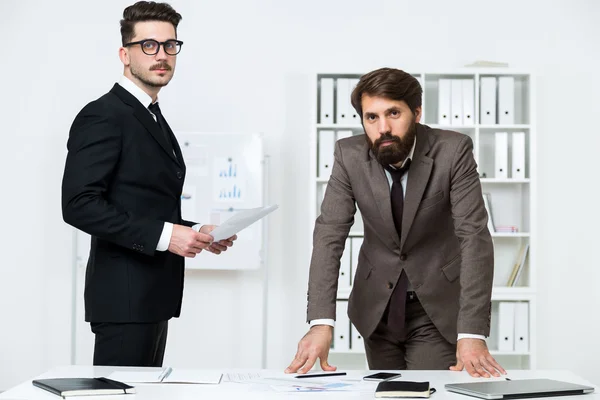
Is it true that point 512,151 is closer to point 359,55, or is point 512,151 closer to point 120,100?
point 359,55

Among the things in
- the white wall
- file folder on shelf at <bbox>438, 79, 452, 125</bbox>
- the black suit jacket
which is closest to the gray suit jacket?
the black suit jacket

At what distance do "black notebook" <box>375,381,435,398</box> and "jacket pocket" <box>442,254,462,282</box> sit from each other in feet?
2.11

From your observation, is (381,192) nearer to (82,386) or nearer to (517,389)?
(517,389)

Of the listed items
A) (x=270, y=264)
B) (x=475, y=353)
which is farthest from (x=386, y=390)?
(x=270, y=264)

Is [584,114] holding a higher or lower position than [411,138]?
higher

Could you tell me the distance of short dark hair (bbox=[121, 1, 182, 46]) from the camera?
2477 mm

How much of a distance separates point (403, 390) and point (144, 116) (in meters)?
1.22

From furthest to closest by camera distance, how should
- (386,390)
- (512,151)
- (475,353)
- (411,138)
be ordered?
(512,151) < (411,138) < (475,353) < (386,390)

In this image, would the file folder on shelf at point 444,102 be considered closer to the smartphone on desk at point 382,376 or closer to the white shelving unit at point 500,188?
the white shelving unit at point 500,188

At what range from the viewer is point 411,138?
2.38 meters

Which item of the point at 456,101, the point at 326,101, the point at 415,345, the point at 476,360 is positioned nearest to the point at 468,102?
the point at 456,101

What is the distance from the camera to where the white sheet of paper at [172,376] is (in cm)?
194

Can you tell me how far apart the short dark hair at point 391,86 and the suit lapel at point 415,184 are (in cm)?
16

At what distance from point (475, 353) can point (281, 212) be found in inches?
109
